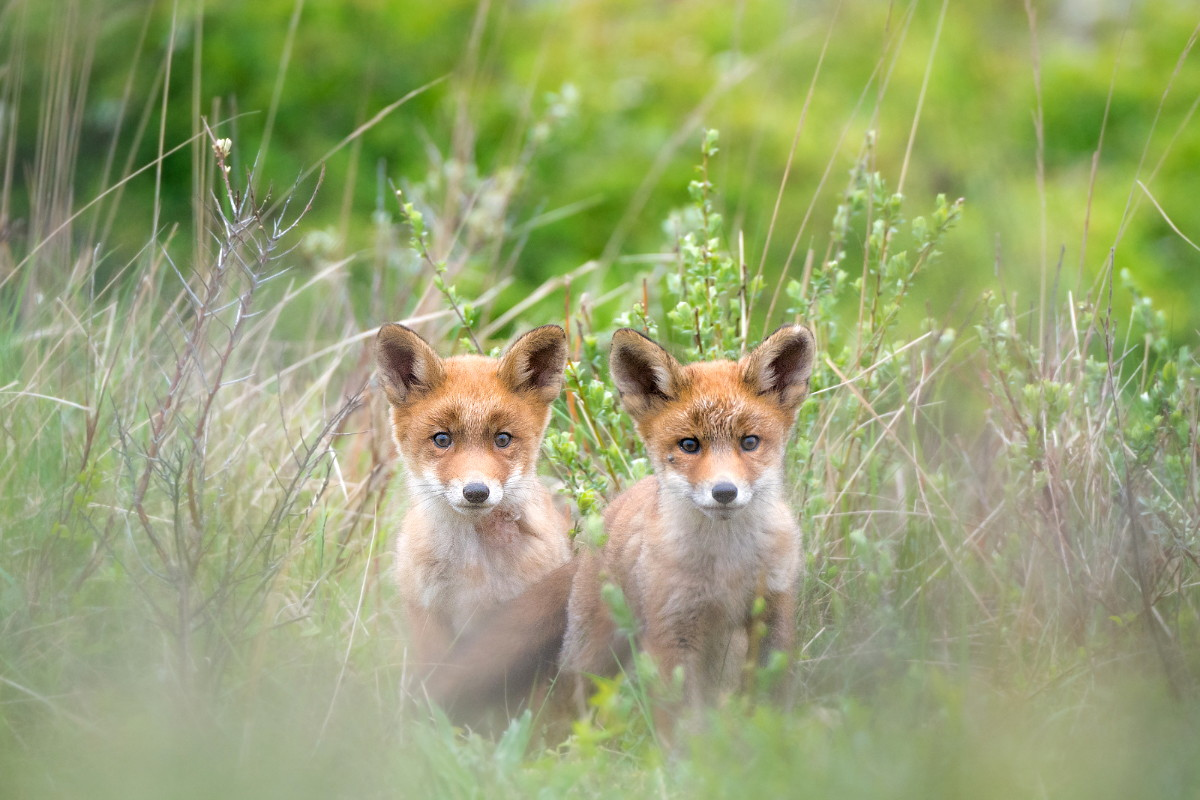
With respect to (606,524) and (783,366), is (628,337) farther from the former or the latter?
(606,524)

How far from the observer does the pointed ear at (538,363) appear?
4648 mm

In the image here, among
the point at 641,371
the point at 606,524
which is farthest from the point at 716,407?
the point at 606,524

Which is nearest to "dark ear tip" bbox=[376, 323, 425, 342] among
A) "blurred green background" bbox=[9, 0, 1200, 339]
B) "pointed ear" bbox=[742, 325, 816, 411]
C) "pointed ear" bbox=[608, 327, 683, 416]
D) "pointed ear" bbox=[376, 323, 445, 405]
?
"pointed ear" bbox=[376, 323, 445, 405]

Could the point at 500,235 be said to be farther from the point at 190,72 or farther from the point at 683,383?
the point at 190,72

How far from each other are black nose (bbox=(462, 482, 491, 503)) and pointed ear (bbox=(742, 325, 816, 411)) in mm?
1009

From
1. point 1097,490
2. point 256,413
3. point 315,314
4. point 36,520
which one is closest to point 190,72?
point 315,314

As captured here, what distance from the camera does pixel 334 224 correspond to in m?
10.4

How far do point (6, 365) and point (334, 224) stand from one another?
5269 millimetres

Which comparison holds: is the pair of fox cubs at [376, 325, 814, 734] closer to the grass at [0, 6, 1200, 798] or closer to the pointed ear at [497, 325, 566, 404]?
the pointed ear at [497, 325, 566, 404]

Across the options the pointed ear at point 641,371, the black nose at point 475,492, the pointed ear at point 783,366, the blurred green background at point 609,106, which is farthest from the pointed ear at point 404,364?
the blurred green background at point 609,106

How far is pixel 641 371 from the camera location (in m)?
4.41

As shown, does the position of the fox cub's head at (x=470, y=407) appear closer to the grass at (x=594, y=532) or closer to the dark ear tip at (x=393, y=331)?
the dark ear tip at (x=393, y=331)

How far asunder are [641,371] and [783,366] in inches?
20.4

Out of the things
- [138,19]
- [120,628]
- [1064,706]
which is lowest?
[120,628]
